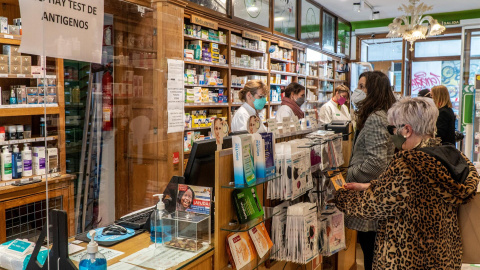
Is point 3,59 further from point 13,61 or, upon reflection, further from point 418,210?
point 418,210

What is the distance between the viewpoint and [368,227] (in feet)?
8.93

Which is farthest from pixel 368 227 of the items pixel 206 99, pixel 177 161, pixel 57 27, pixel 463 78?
pixel 463 78

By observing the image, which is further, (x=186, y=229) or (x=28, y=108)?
(x=28, y=108)

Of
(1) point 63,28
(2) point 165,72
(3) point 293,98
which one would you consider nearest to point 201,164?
(1) point 63,28

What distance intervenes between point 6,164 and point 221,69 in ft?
11.2

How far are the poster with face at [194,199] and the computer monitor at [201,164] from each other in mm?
146

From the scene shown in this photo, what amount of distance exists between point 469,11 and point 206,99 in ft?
27.2

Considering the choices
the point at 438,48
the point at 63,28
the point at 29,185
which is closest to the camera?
the point at 63,28

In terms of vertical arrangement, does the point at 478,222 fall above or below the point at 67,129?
below

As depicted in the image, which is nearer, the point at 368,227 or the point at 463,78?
the point at 368,227

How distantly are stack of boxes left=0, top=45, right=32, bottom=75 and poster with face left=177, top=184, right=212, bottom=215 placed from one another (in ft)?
7.65

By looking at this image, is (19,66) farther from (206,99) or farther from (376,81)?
(376,81)

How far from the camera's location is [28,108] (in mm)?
3596

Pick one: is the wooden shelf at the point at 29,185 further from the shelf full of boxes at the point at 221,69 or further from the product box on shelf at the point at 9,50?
the shelf full of boxes at the point at 221,69
